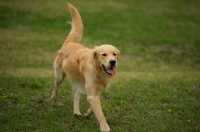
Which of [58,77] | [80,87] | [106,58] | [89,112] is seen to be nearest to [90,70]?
[106,58]

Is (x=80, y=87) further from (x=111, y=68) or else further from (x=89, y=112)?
(x=111, y=68)

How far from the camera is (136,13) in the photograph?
2062 centimetres

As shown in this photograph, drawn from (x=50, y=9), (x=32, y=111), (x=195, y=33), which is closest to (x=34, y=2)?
(x=50, y=9)

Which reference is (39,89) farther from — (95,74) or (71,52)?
(95,74)

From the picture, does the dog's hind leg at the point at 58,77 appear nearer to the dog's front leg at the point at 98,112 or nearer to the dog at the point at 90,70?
the dog at the point at 90,70

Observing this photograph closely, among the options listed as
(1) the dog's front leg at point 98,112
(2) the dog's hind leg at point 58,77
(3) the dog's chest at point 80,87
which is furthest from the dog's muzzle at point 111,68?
(2) the dog's hind leg at point 58,77

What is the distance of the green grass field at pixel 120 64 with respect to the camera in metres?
5.80

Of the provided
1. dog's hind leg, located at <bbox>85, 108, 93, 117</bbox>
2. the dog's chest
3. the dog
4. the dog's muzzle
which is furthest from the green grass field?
the dog's muzzle

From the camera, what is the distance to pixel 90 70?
547cm

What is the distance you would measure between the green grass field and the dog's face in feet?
4.02

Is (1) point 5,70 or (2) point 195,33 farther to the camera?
(2) point 195,33

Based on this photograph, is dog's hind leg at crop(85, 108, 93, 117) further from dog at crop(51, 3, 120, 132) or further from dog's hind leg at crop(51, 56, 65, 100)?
dog's hind leg at crop(51, 56, 65, 100)

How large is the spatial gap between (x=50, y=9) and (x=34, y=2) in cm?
196

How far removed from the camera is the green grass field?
580 centimetres
